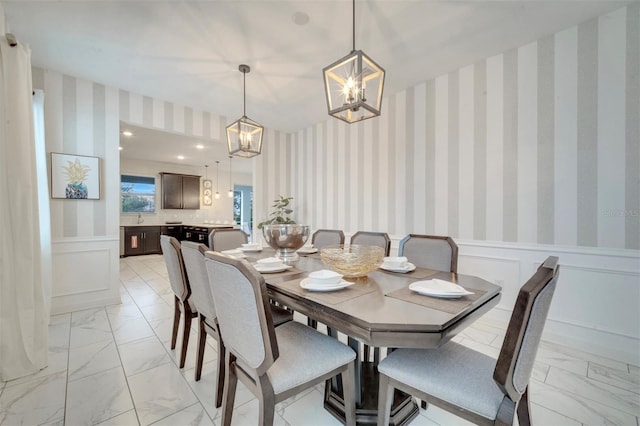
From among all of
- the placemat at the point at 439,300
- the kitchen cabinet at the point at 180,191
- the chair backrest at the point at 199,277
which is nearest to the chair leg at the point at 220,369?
the chair backrest at the point at 199,277

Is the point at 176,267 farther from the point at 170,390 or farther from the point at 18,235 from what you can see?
the point at 18,235

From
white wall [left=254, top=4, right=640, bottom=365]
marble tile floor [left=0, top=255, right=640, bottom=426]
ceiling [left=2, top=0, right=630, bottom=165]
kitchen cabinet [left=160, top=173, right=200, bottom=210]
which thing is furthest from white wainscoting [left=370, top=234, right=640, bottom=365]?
kitchen cabinet [left=160, top=173, right=200, bottom=210]

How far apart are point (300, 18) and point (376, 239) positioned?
198 cm

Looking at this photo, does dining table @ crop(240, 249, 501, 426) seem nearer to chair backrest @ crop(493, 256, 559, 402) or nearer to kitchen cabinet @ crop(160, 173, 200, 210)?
chair backrest @ crop(493, 256, 559, 402)

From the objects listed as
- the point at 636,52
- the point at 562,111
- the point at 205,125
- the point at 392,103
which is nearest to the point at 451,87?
the point at 392,103

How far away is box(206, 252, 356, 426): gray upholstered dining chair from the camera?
95cm

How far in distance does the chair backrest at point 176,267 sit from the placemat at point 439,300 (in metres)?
1.36

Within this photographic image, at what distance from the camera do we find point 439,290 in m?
1.17

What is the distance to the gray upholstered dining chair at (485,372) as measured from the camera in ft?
2.68

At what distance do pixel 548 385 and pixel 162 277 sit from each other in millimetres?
5105

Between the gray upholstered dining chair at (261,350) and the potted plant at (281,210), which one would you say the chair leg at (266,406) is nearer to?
the gray upholstered dining chair at (261,350)

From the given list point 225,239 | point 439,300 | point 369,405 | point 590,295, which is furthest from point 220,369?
point 590,295

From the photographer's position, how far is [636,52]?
6.47 feet

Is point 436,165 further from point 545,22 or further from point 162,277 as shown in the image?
point 162,277
